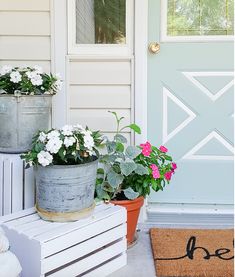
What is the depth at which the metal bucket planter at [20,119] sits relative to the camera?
7.17 ft

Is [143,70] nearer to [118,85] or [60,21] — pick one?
[118,85]

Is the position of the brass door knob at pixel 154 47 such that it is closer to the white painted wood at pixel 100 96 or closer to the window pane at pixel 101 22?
the window pane at pixel 101 22

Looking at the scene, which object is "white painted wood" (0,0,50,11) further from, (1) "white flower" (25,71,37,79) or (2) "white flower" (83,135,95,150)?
(2) "white flower" (83,135,95,150)

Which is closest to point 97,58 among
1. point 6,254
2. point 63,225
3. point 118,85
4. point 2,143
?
point 118,85

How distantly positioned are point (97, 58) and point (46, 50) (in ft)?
1.06

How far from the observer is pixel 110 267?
2086 millimetres

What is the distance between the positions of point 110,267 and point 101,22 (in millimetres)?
1494

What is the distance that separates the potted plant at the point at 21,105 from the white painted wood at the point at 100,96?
0.33 metres

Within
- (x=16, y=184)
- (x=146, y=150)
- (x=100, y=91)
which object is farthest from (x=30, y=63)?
(x=146, y=150)

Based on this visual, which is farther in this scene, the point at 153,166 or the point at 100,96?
the point at 100,96

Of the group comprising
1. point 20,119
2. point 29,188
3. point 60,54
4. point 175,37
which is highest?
point 175,37

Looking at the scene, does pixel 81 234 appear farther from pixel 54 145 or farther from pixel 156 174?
pixel 156 174

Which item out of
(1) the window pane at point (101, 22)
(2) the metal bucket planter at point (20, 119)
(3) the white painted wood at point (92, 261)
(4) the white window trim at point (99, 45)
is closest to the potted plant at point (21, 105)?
(2) the metal bucket planter at point (20, 119)

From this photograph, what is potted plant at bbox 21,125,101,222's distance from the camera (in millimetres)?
1908
